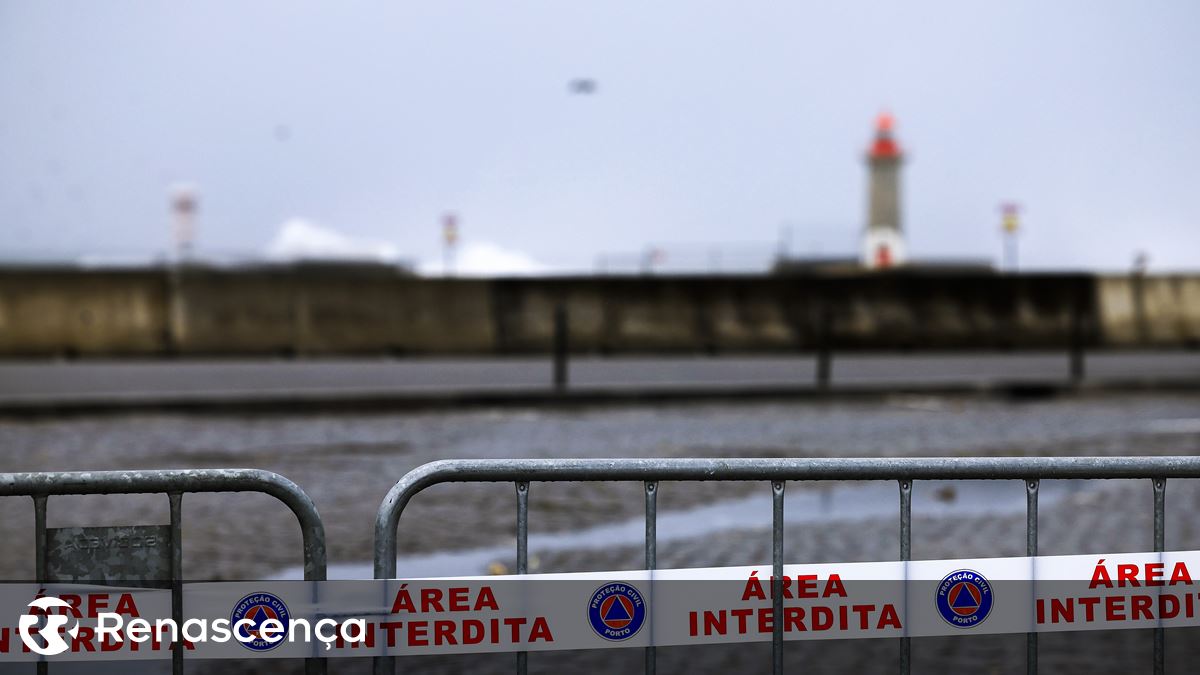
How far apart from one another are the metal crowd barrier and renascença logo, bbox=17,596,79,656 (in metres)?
0.05

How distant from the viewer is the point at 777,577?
3439 millimetres

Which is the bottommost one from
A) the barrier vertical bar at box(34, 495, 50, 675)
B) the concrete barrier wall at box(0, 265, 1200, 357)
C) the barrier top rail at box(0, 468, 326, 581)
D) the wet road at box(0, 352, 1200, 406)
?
the barrier vertical bar at box(34, 495, 50, 675)

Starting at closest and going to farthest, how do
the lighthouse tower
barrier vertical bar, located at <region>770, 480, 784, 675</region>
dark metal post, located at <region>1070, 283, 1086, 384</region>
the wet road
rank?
1. barrier vertical bar, located at <region>770, 480, 784, 675</region>
2. the wet road
3. dark metal post, located at <region>1070, 283, 1086, 384</region>
4. the lighthouse tower

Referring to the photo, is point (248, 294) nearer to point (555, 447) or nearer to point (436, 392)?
point (436, 392)

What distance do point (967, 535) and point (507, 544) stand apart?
2.27 m

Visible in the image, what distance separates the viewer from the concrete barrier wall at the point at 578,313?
1723 cm

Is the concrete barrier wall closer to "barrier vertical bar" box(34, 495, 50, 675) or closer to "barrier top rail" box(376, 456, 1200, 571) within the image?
"barrier top rail" box(376, 456, 1200, 571)

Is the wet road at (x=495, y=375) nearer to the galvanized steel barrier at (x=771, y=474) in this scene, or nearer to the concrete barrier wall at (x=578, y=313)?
the concrete barrier wall at (x=578, y=313)

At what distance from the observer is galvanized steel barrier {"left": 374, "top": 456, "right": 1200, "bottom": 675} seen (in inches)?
130

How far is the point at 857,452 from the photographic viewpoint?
34.4 ft

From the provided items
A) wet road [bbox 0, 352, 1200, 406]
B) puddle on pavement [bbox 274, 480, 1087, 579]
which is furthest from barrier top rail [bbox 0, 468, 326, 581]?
wet road [bbox 0, 352, 1200, 406]

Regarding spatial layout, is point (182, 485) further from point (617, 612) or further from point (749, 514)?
point (749, 514)

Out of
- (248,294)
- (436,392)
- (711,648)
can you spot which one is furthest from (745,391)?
(711,648)

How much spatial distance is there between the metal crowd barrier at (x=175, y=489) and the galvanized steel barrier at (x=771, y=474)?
15 centimetres
